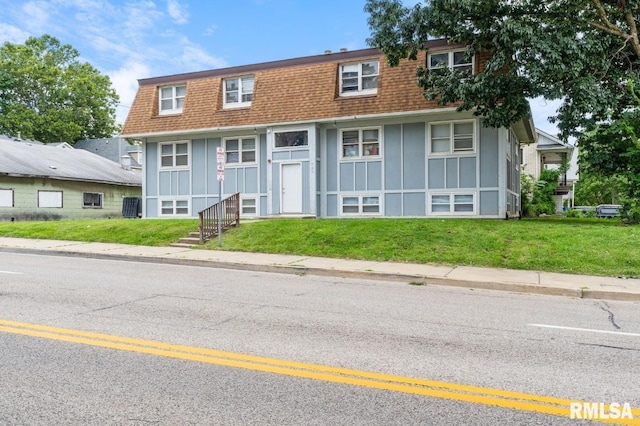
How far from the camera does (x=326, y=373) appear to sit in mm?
4484

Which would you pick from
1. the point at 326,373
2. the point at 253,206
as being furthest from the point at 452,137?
the point at 326,373

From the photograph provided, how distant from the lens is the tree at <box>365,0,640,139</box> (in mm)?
13617

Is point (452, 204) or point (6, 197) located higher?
point (6, 197)

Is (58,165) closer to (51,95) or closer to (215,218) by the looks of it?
(215,218)

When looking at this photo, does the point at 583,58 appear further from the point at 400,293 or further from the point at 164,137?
the point at 164,137

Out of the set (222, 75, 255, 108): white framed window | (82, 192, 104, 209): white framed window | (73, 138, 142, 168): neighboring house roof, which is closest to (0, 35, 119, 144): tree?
(73, 138, 142, 168): neighboring house roof

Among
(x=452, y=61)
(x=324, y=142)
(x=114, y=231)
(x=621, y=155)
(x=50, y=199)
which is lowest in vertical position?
(x=114, y=231)

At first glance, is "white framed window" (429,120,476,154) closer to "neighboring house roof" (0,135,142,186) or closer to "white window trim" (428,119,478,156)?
"white window trim" (428,119,478,156)

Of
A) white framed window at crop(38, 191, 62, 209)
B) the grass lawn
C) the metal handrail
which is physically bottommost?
the grass lawn

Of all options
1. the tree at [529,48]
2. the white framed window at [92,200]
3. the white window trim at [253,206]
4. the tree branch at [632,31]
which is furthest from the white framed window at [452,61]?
the white framed window at [92,200]

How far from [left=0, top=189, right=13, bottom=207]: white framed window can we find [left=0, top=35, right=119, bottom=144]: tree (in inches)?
1060

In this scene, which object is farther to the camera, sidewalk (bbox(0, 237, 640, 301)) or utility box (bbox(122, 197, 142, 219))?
utility box (bbox(122, 197, 142, 219))

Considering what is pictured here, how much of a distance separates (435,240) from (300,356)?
31.4 ft

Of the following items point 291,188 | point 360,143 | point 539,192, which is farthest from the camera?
point 539,192
